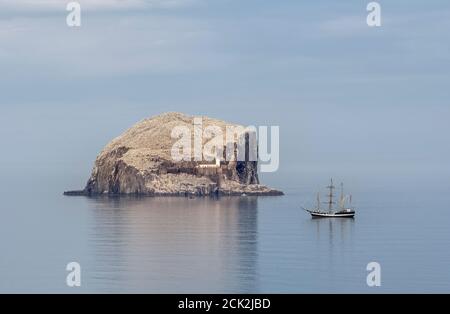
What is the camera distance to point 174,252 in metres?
118

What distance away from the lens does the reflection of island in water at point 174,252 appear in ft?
306

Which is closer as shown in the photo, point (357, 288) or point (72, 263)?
point (357, 288)

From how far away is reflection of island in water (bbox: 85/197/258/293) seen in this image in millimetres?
93250

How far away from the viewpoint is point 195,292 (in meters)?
87.6
